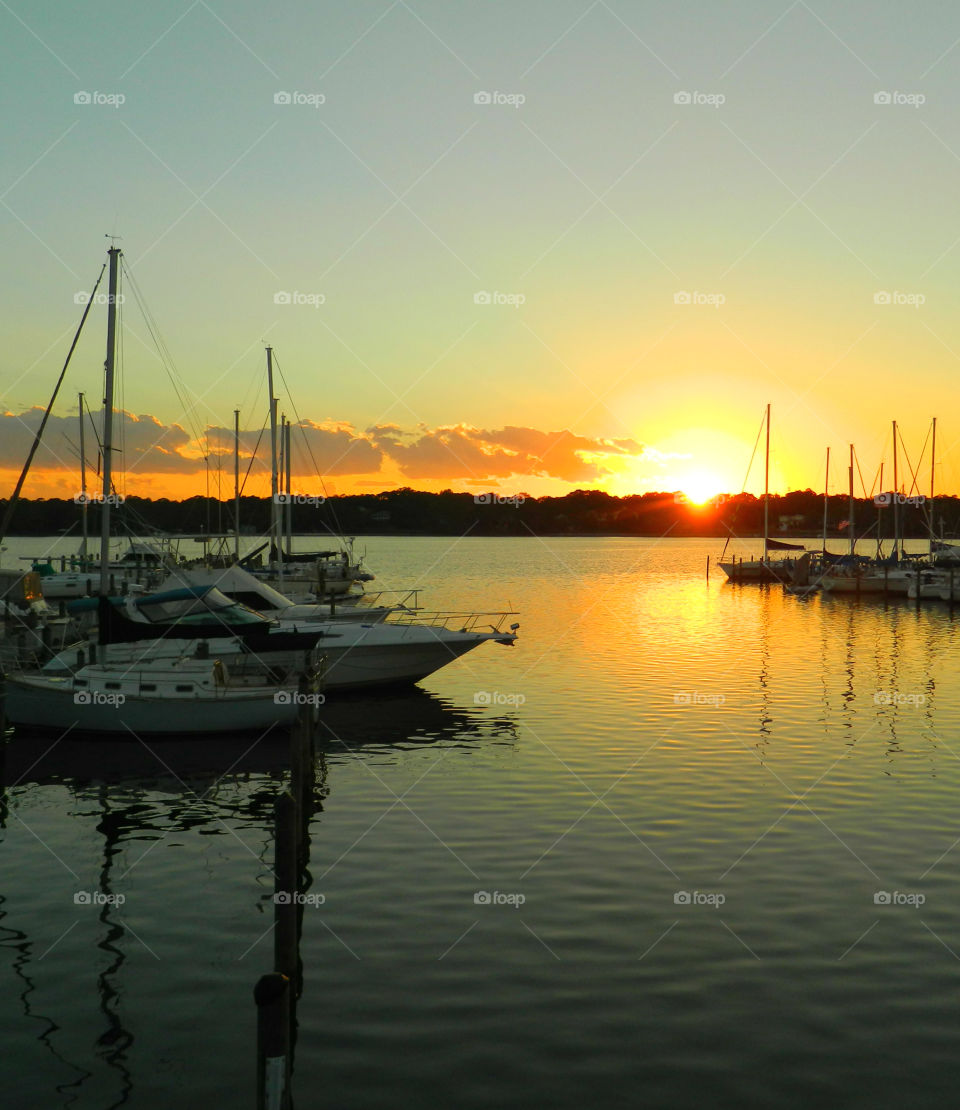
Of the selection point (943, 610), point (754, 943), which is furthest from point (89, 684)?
point (943, 610)

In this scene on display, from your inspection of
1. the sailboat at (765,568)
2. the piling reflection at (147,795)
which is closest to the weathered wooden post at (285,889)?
the piling reflection at (147,795)

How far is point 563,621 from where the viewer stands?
65.6 meters

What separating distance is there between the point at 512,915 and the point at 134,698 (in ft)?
46.4

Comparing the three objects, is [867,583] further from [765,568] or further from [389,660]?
[389,660]

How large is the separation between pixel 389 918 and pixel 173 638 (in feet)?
52.3

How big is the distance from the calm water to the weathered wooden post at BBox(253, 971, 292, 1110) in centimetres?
144

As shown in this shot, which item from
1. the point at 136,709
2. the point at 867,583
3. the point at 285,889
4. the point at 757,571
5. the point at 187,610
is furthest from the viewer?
the point at 757,571

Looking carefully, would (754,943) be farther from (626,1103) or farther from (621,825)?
(621,825)

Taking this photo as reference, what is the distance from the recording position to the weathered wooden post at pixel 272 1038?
28.6 feet

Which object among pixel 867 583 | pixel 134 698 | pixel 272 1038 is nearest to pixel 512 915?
pixel 272 1038

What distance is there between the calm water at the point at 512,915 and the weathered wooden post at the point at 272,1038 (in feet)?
4.72

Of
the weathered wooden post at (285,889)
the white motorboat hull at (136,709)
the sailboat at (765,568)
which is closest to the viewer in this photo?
the weathered wooden post at (285,889)

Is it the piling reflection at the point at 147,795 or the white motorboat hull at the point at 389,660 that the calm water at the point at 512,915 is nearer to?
the piling reflection at the point at 147,795

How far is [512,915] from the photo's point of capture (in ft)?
49.3
